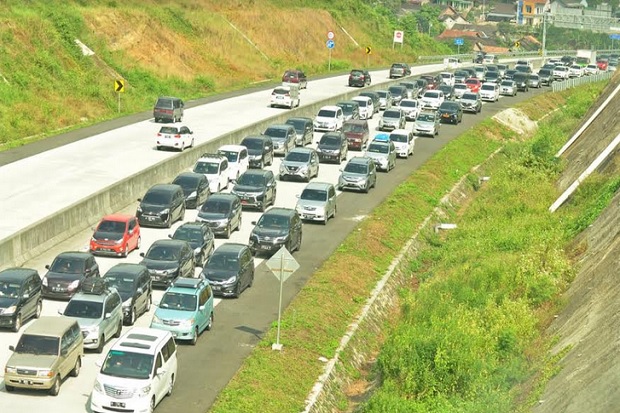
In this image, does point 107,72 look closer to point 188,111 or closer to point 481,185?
point 188,111

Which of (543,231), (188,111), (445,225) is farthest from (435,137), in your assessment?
(543,231)

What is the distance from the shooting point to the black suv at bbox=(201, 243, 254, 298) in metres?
37.9

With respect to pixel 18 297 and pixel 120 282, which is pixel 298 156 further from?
pixel 18 297

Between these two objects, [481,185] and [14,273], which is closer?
[14,273]

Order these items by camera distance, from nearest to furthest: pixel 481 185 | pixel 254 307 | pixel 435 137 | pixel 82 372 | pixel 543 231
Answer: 1. pixel 82 372
2. pixel 254 307
3. pixel 543 231
4. pixel 481 185
5. pixel 435 137

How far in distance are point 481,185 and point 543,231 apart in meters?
18.0

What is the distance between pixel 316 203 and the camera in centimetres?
4925

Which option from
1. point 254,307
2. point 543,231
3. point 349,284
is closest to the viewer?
point 254,307

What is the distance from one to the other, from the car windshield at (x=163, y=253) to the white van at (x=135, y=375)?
9.44 metres

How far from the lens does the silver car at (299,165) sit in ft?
187

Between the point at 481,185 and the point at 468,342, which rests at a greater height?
the point at 468,342

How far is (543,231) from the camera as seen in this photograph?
48219 mm

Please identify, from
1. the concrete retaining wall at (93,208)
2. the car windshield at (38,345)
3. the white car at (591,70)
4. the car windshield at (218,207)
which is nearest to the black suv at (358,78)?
the concrete retaining wall at (93,208)

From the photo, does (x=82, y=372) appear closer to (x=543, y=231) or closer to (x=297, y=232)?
(x=297, y=232)
